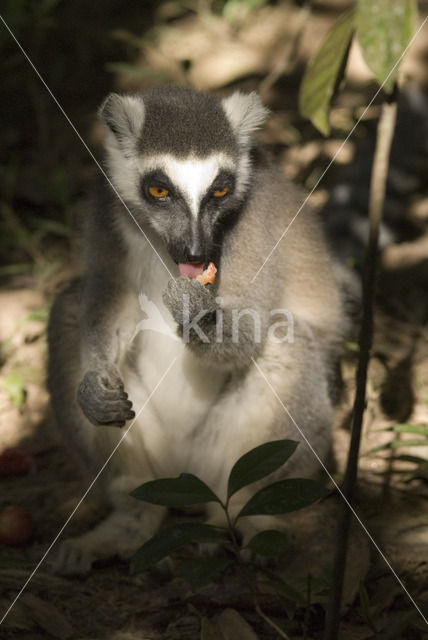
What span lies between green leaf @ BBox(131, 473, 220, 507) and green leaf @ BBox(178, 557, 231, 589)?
7.5 inches

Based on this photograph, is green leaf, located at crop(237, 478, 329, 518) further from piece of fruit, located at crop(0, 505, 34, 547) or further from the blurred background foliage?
the blurred background foliage

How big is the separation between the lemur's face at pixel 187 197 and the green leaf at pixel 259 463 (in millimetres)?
1056

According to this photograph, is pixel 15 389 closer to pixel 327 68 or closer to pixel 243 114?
pixel 243 114

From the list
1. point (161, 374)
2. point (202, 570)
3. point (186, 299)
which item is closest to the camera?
point (202, 570)

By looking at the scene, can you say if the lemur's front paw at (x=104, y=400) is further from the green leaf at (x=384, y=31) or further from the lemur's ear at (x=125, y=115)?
the green leaf at (x=384, y=31)

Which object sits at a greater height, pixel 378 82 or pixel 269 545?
pixel 378 82

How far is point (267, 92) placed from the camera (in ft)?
29.0

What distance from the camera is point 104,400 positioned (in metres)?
3.83

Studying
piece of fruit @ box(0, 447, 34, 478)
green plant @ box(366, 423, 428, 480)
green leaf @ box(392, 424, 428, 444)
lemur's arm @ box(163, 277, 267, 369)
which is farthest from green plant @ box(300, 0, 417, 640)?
piece of fruit @ box(0, 447, 34, 478)

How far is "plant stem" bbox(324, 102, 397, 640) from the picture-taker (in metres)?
2.13

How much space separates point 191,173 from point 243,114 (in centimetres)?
56

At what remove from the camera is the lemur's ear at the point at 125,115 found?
385cm

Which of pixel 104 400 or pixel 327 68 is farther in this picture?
pixel 104 400

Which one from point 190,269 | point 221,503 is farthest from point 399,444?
point 221,503
